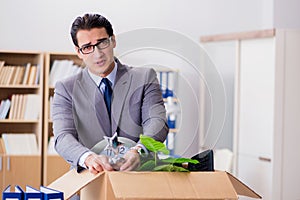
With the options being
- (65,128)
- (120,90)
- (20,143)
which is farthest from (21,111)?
(120,90)

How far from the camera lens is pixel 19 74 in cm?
526

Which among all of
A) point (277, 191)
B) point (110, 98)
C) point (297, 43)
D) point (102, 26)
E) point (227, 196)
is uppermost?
point (297, 43)

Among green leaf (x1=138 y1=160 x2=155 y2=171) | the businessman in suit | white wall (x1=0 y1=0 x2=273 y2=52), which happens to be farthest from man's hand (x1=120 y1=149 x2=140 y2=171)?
white wall (x1=0 y1=0 x2=273 y2=52)

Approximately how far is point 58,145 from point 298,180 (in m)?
3.53

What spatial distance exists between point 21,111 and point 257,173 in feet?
6.85

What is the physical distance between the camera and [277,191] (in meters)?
4.81

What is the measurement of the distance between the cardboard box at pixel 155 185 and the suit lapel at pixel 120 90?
8.4 inches

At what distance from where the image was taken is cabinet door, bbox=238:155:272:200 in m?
4.86

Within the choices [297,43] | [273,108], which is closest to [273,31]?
[297,43]

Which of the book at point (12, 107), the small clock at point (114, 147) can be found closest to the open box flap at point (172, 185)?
the small clock at point (114, 147)

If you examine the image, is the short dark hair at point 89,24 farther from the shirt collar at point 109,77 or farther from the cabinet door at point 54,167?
the cabinet door at point 54,167

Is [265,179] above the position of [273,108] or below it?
below

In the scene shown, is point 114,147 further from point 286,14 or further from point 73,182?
point 286,14

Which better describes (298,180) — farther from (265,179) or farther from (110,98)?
(110,98)
